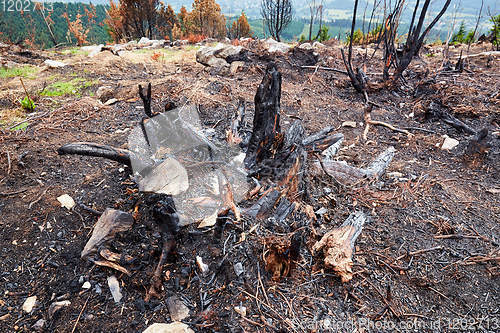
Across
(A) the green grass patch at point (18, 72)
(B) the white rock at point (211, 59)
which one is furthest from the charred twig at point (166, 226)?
(A) the green grass patch at point (18, 72)

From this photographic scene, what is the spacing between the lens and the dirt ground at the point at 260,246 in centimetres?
150

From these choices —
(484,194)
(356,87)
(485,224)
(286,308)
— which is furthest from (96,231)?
(356,87)

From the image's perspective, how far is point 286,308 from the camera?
1486mm

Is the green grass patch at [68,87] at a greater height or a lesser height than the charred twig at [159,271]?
greater

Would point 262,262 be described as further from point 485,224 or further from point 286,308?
point 485,224

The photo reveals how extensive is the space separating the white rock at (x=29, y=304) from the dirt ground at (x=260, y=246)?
3 cm

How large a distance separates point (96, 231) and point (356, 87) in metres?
5.14

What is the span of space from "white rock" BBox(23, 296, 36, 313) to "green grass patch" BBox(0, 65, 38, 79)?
605cm

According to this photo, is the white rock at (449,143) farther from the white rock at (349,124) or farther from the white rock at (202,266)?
the white rock at (202,266)

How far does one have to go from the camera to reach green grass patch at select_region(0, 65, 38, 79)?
5770 millimetres

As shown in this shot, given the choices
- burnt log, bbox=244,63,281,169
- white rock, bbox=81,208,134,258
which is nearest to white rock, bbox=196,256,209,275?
white rock, bbox=81,208,134,258

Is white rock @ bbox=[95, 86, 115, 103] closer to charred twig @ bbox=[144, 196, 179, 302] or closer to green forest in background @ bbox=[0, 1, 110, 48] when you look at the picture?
charred twig @ bbox=[144, 196, 179, 302]

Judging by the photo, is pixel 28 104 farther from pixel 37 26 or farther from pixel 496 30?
pixel 37 26

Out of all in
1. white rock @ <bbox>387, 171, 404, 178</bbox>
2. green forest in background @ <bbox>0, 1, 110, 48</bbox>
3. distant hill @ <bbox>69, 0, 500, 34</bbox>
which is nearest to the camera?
white rock @ <bbox>387, 171, 404, 178</bbox>
